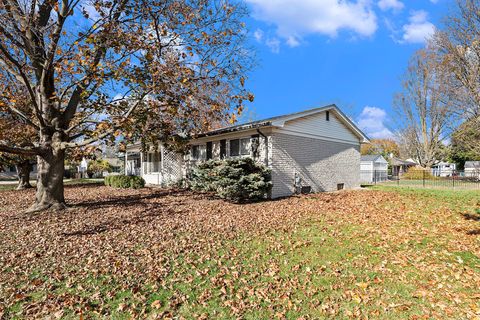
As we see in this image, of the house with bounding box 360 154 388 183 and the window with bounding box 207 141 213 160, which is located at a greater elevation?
the window with bounding box 207 141 213 160

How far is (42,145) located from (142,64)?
4.42 metres

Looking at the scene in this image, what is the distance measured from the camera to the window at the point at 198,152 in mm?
16641

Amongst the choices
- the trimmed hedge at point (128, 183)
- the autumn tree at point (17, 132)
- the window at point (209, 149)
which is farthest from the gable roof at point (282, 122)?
the autumn tree at point (17, 132)

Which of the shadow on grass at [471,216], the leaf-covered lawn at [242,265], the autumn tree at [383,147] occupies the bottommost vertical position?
the leaf-covered lawn at [242,265]

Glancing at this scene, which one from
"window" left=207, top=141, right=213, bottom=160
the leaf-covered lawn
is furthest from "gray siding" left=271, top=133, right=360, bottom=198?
"window" left=207, top=141, right=213, bottom=160

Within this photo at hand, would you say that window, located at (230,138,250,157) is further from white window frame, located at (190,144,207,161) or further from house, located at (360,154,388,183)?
house, located at (360,154,388,183)

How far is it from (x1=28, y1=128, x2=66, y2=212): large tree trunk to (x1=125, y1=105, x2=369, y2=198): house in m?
5.71

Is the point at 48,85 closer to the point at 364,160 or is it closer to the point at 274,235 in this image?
the point at 274,235

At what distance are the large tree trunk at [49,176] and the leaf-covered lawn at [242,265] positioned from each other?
890 mm

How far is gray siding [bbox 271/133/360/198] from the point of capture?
43.0 feet

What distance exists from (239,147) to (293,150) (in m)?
2.66

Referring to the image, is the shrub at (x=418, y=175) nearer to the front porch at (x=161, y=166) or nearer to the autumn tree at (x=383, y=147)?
the autumn tree at (x=383, y=147)

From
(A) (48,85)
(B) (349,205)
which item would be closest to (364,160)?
(B) (349,205)

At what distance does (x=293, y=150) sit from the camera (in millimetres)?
13844
